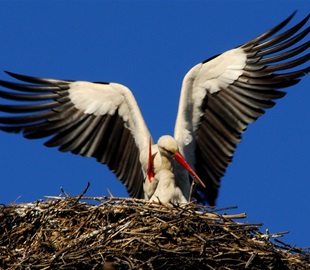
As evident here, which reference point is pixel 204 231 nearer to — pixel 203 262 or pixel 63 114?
pixel 203 262

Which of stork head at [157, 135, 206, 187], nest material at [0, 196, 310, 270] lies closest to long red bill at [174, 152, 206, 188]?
stork head at [157, 135, 206, 187]

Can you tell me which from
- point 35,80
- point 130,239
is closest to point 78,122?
point 35,80

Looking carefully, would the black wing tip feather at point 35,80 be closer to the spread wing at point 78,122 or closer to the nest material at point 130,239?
the spread wing at point 78,122

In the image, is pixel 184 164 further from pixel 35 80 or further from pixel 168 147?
pixel 35 80

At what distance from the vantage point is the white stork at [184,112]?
37.4 feet

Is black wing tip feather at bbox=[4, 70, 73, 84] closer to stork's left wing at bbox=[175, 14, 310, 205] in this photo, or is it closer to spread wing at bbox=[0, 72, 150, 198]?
spread wing at bbox=[0, 72, 150, 198]

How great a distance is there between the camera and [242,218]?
10.1 m

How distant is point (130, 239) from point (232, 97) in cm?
228

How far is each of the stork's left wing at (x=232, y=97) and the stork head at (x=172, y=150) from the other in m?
0.38

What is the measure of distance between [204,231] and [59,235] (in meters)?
1.07

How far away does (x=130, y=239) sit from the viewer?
973 cm

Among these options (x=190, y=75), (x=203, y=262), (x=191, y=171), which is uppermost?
(x=190, y=75)

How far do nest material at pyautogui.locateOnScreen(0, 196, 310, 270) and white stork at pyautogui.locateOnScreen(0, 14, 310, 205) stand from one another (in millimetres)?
1084

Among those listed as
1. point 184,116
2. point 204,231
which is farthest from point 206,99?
point 204,231
